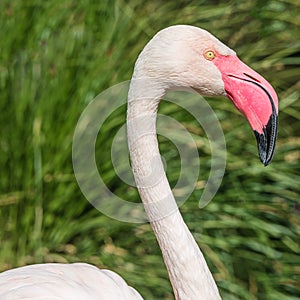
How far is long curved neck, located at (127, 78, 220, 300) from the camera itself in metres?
2.53

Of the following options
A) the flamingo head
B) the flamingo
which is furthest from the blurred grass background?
the flamingo head

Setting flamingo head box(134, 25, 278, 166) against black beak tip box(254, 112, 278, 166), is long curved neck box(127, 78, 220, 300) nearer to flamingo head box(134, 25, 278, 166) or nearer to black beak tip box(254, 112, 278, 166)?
flamingo head box(134, 25, 278, 166)

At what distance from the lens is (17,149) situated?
3.64 m

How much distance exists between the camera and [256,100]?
7.82ft

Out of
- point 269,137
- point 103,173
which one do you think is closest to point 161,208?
point 269,137

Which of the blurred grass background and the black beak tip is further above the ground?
the black beak tip

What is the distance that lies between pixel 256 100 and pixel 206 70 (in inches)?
7.4

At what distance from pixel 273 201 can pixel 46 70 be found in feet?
3.84

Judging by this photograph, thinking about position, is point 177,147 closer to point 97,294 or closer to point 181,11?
point 181,11

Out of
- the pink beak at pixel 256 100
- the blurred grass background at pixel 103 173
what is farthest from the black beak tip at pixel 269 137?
the blurred grass background at pixel 103 173

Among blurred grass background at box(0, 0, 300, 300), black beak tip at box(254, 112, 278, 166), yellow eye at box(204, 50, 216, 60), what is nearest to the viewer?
black beak tip at box(254, 112, 278, 166)

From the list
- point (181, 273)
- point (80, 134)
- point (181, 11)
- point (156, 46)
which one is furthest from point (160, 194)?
point (181, 11)

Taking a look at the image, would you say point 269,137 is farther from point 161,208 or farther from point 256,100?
point 161,208

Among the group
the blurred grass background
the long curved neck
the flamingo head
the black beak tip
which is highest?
the flamingo head
